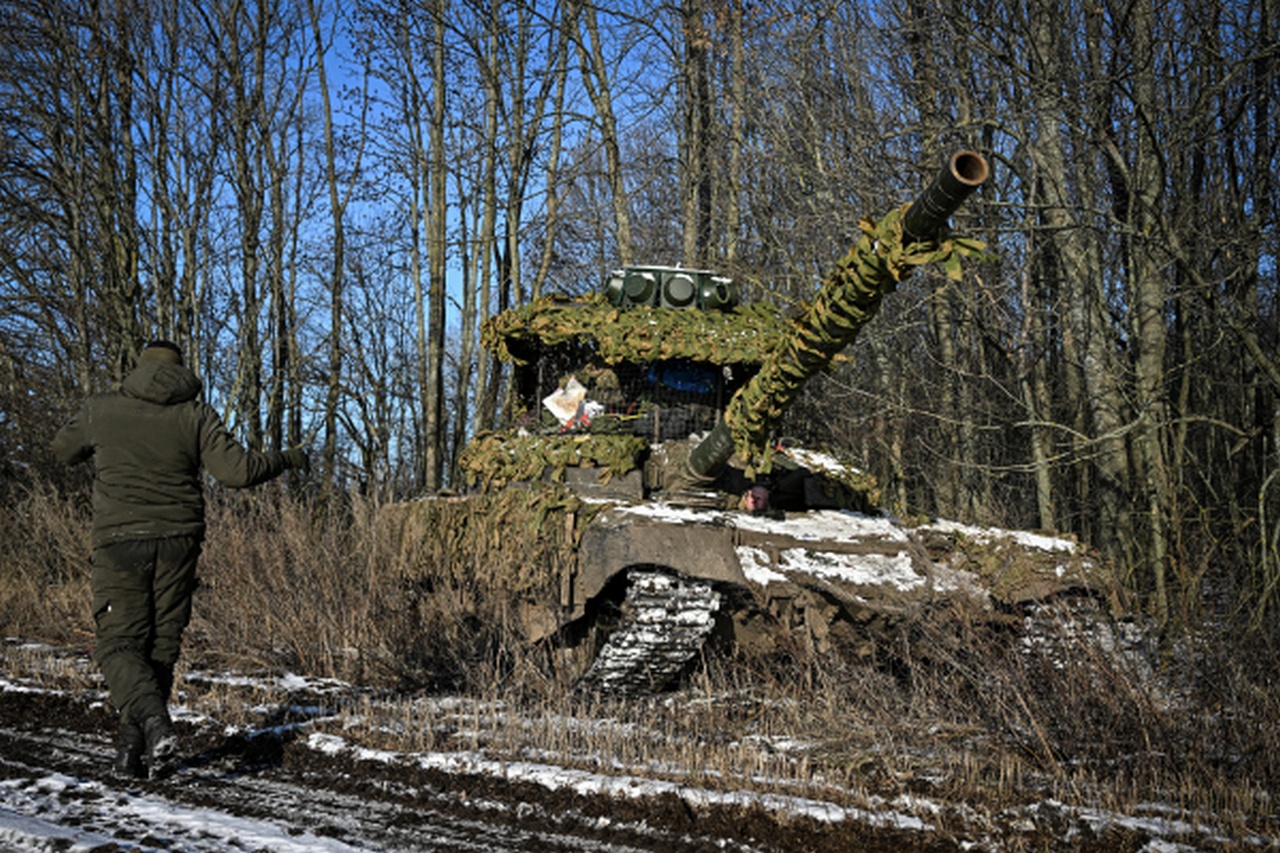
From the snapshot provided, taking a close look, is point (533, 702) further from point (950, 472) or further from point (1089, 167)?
point (950, 472)

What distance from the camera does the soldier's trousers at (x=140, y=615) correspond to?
14.6 ft

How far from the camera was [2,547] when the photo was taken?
1257 centimetres

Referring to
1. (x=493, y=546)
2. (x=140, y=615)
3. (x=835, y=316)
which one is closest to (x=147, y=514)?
(x=140, y=615)

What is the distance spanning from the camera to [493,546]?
6.51 metres

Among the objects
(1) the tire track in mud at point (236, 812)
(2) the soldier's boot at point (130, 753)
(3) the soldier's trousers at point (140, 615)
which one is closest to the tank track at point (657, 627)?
(1) the tire track in mud at point (236, 812)

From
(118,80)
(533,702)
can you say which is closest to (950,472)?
(533,702)

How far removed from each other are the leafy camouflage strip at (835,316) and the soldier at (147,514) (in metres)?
2.09

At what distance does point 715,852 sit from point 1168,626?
11.5 ft

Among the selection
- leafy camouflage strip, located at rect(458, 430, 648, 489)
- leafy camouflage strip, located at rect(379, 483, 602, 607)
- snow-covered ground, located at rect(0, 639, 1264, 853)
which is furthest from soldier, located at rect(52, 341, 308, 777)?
leafy camouflage strip, located at rect(458, 430, 648, 489)

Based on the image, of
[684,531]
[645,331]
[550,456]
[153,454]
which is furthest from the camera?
[645,331]

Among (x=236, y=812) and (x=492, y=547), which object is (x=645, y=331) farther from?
(x=236, y=812)

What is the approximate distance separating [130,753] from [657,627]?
2582mm

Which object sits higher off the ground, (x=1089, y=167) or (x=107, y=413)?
(x=1089, y=167)

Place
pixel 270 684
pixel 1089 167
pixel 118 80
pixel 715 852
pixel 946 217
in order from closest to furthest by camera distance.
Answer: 1. pixel 715 852
2. pixel 946 217
3. pixel 270 684
4. pixel 1089 167
5. pixel 118 80
